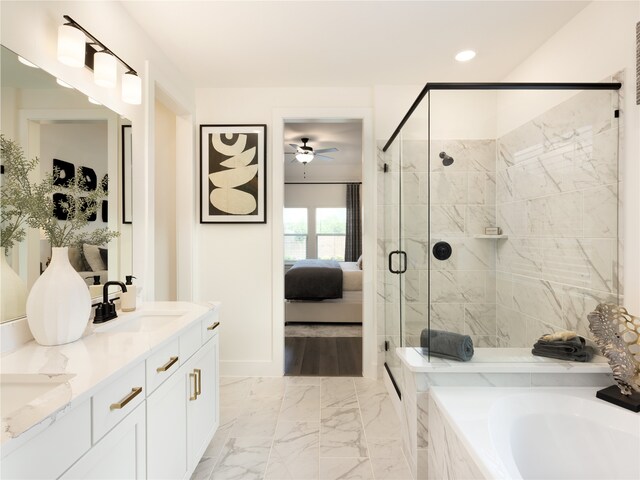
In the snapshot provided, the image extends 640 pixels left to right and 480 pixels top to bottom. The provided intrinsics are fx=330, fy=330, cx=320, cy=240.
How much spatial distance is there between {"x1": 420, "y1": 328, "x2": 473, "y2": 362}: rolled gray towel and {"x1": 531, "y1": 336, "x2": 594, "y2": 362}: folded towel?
397mm

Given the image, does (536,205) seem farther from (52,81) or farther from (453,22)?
(52,81)

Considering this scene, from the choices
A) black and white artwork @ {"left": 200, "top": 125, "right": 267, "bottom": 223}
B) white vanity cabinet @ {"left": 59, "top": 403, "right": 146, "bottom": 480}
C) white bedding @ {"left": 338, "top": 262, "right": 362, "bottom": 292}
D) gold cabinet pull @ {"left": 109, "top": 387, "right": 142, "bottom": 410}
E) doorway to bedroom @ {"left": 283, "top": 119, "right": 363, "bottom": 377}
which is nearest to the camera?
white vanity cabinet @ {"left": 59, "top": 403, "right": 146, "bottom": 480}

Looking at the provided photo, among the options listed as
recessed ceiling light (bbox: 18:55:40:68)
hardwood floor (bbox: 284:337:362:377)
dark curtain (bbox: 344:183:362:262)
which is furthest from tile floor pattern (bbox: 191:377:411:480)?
dark curtain (bbox: 344:183:362:262)

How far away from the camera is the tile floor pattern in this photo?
179 cm

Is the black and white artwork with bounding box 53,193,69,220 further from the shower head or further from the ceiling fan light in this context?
the ceiling fan light

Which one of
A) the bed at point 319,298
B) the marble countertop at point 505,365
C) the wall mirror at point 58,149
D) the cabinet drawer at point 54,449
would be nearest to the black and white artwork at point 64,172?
the wall mirror at point 58,149

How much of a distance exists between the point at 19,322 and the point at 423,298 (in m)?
1.98

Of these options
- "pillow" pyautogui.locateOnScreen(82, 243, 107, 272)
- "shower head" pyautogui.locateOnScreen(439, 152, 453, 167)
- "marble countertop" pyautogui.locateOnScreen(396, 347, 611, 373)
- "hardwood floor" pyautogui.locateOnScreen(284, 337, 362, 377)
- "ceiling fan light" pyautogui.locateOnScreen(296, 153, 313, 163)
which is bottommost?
"hardwood floor" pyautogui.locateOnScreen(284, 337, 362, 377)

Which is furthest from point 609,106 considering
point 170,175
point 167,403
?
point 170,175

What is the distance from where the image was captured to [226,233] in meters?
3.02

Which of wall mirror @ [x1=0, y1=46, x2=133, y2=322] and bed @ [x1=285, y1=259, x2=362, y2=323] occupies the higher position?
wall mirror @ [x1=0, y1=46, x2=133, y2=322]

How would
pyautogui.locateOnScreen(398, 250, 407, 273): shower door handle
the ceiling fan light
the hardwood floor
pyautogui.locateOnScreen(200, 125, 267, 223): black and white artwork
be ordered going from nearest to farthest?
1. pyautogui.locateOnScreen(398, 250, 407, 273): shower door handle
2. pyautogui.locateOnScreen(200, 125, 267, 223): black and white artwork
3. the hardwood floor
4. the ceiling fan light

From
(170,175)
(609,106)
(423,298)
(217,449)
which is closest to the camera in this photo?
(609,106)

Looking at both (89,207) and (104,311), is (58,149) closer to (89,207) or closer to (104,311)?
(89,207)
